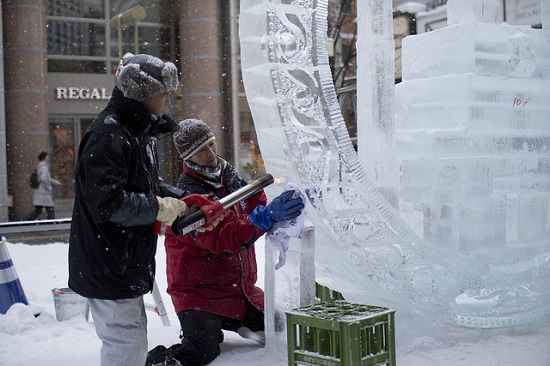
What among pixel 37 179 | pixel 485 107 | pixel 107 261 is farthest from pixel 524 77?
pixel 37 179

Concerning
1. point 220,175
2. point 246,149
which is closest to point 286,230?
point 220,175

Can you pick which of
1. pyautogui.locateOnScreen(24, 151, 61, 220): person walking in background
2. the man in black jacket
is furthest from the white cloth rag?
pyautogui.locateOnScreen(24, 151, 61, 220): person walking in background

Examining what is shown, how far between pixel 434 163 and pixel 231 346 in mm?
1511

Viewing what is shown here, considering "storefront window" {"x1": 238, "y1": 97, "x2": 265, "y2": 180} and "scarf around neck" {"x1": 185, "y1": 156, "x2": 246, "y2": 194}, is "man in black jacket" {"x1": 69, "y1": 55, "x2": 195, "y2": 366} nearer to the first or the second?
"scarf around neck" {"x1": 185, "y1": 156, "x2": 246, "y2": 194}

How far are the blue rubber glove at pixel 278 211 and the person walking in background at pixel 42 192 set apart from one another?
30.8 feet

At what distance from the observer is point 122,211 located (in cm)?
246

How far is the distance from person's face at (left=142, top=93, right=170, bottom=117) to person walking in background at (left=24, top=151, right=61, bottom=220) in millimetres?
9681

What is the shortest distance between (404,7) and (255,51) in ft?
19.1

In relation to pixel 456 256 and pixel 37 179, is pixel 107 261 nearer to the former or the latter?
pixel 456 256

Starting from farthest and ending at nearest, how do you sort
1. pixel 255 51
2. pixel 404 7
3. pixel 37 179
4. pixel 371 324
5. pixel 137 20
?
pixel 137 20 < pixel 37 179 < pixel 404 7 < pixel 255 51 < pixel 371 324

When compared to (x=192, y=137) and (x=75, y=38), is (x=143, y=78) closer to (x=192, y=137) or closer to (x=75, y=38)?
(x=192, y=137)

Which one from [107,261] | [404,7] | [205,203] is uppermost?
[404,7]

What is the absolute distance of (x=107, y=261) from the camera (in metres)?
2.55

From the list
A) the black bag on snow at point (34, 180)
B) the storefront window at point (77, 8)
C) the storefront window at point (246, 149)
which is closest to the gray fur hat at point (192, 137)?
the black bag on snow at point (34, 180)
